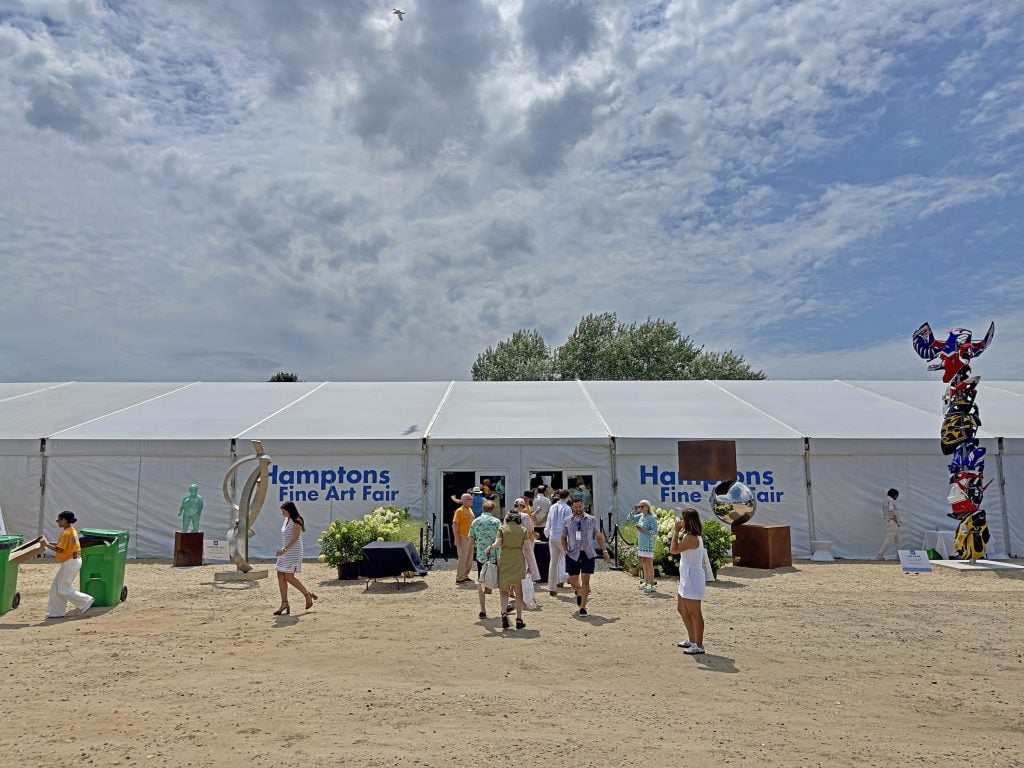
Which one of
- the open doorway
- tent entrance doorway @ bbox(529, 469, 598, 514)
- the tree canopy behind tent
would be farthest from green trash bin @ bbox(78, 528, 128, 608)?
the tree canopy behind tent

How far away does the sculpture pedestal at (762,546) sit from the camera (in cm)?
1263

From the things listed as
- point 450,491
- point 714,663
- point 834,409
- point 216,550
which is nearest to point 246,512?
point 216,550

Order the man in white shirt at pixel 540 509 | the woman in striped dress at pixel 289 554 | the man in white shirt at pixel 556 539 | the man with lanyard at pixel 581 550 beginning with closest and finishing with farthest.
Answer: the woman in striped dress at pixel 289 554 < the man with lanyard at pixel 581 550 < the man in white shirt at pixel 556 539 < the man in white shirt at pixel 540 509

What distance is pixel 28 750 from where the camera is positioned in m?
4.33

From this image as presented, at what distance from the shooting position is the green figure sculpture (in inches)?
534

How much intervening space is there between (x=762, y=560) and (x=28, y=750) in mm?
11064

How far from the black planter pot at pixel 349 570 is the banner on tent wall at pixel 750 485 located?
5.47 metres

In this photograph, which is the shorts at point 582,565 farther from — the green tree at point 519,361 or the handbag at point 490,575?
the green tree at point 519,361

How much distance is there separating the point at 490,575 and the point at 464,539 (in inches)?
117

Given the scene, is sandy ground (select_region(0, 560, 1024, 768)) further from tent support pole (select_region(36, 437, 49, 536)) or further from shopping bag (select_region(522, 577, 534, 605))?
tent support pole (select_region(36, 437, 49, 536))

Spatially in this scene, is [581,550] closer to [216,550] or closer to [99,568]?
[99,568]

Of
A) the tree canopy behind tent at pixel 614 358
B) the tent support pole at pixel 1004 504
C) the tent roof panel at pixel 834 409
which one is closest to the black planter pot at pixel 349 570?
the tent roof panel at pixel 834 409

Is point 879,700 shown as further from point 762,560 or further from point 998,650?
point 762,560

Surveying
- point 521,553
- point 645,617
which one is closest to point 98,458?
point 521,553
